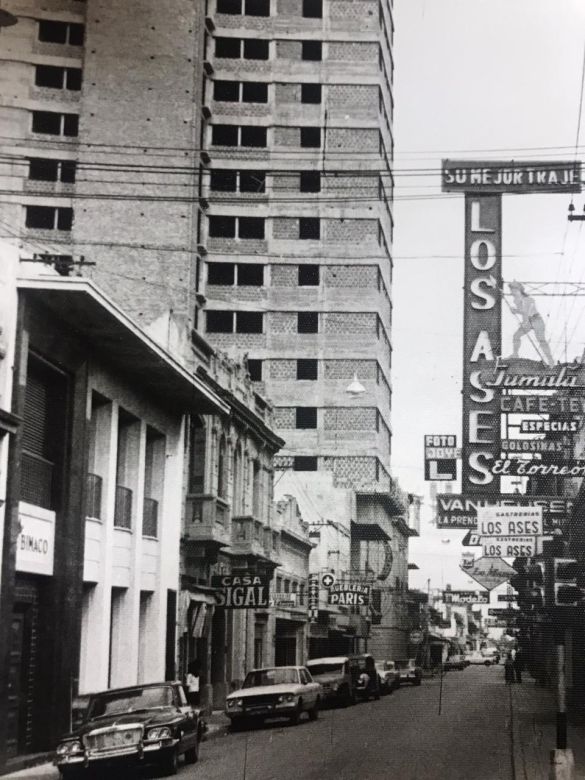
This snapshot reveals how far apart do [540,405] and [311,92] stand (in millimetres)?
8224

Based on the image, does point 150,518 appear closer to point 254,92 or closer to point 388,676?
point 388,676

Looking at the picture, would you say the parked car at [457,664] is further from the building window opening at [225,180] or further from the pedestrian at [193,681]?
the building window opening at [225,180]

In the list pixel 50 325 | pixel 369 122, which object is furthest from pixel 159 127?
pixel 50 325

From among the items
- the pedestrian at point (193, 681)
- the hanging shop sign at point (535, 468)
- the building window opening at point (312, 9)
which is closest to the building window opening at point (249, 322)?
the hanging shop sign at point (535, 468)

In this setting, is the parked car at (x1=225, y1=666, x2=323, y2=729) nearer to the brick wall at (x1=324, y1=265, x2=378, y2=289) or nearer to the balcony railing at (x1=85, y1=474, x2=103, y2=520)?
the balcony railing at (x1=85, y1=474, x2=103, y2=520)

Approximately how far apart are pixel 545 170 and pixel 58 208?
38.5 ft

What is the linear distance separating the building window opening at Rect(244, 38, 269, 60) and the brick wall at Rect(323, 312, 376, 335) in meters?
5.57

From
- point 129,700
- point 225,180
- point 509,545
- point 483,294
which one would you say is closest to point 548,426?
point 483,294

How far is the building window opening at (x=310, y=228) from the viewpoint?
2242 centimetres

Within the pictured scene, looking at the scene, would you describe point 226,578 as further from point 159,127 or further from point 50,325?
point 159,127

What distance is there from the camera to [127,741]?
596 inches

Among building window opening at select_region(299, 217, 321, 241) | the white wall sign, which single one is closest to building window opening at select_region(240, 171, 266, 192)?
building window opening at select_region(299, 217, 321, 241)

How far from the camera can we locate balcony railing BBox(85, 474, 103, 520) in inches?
828

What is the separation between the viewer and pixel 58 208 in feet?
84.8
